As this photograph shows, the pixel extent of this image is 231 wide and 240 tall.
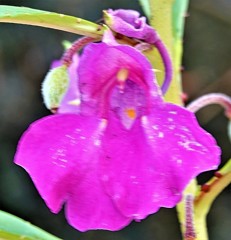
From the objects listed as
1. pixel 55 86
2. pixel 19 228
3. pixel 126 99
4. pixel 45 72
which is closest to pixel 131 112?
pixel 126 99

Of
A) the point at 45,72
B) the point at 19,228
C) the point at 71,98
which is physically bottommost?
the point at 45,72

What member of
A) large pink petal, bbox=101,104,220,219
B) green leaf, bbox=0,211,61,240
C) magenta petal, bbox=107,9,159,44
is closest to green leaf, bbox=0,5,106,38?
magenta petal, bbox=107,9,159,44

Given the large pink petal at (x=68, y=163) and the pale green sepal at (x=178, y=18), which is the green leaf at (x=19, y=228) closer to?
the large pink petal at (x=68, y=163)

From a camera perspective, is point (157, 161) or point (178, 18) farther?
point (178, 18)

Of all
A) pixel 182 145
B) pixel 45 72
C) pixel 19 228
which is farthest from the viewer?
pixel 45 72

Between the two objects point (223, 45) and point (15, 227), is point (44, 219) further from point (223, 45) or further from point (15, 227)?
point (15, 227)

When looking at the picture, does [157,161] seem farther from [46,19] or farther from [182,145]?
[46,19]

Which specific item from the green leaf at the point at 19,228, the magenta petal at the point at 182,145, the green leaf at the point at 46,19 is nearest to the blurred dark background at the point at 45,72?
the green leaf at the point at 19,228

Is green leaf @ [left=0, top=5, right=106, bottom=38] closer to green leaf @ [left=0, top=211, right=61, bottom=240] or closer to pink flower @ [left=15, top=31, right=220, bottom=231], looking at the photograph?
pink flower @ [left=15, top=31, right=220, bottom=231]

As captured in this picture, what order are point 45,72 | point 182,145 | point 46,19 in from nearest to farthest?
point 182,145 < point 46,19 < point 45,72
